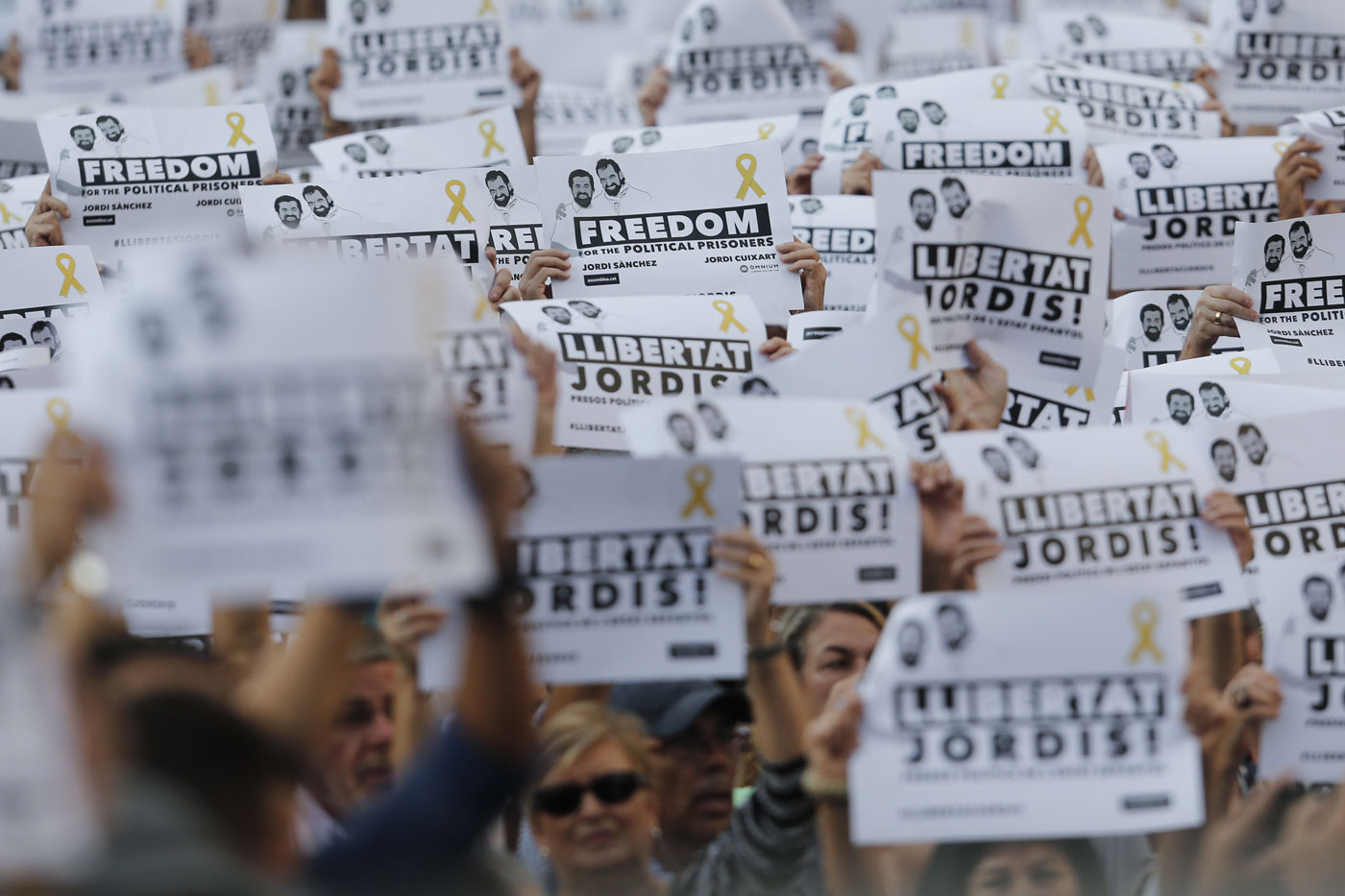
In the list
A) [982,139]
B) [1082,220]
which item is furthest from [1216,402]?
[982,139]

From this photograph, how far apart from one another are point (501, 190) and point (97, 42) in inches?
134

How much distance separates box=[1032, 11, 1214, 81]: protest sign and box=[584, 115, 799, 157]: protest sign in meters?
2.17

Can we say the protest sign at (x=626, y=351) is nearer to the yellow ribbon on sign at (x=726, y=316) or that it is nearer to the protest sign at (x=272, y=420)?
the yellow ribbon on sign at (x=726, y=316)

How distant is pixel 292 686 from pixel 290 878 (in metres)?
0.32

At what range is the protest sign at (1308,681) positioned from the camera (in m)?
3.26

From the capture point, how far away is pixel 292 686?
7.32ft

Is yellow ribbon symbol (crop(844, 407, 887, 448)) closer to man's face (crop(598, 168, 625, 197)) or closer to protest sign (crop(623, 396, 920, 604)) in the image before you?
protest sign (crop(623, 396, 920, 604))

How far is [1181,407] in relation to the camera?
13.1 feet

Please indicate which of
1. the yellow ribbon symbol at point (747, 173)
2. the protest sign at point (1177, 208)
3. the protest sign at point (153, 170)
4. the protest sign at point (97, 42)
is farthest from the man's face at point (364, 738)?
the protest sign at point (97, 42)

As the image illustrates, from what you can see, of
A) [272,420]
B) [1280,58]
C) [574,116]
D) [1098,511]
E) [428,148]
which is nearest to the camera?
[272,420]

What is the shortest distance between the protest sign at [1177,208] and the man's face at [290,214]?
8.57 feet

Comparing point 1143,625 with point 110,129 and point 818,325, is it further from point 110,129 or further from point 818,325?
point 110,129

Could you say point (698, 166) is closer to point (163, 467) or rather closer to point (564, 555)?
point (564, 555)

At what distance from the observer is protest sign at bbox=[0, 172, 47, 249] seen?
5.29m
